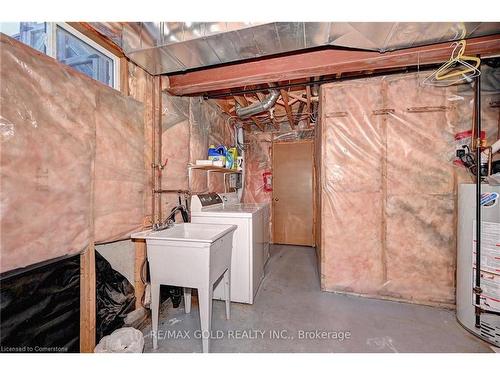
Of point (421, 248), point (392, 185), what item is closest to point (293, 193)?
point (392, 185)

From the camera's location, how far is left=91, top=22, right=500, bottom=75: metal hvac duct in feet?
4.37

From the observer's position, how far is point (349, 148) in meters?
2.38

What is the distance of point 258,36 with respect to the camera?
1.41 meters

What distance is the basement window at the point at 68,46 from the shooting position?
1243 mm

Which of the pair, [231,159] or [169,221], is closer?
[169,221]

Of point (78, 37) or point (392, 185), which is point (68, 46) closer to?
point (78, 37)

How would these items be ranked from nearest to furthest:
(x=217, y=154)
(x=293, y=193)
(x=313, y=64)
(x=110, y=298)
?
(x=110, y=298), (x=313, y=64), (x=217, y=154), (x=293, y=193)

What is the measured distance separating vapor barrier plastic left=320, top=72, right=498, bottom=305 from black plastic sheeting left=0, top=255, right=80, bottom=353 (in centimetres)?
227

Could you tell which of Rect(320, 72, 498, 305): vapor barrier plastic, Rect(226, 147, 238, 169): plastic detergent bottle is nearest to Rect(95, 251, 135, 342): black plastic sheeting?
Rect(226, 147, 238, 169): plastic detergent bottle

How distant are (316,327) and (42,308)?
1915mm

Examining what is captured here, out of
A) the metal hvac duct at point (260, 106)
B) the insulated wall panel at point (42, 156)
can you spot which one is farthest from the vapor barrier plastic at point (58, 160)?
the metal hvac duct at point (260, 106)

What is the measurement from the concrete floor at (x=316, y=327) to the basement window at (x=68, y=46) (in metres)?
2.12
